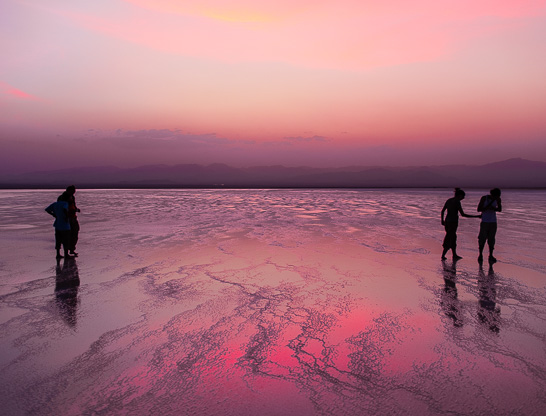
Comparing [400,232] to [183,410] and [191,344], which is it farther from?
[183,410]

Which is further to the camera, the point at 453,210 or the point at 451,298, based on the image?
the point at 453,210

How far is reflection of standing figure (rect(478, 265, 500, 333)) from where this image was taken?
16.8 ft

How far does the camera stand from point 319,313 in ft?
18.0

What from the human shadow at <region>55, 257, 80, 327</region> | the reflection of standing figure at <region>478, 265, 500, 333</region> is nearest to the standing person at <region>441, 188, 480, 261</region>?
the reflection of standing figure at <region>478, 265, 500, 333</region>

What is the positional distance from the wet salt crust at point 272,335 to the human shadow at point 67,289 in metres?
0.04

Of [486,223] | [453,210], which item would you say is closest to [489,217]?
[486,223]

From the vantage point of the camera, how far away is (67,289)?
22.1 ft

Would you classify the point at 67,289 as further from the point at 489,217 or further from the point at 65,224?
the point at 489,217

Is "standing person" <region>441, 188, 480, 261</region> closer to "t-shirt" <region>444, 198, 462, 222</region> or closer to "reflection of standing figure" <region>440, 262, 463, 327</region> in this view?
"t-shirt" <region>444, 198, 462, 222</region>

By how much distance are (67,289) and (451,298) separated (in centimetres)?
683

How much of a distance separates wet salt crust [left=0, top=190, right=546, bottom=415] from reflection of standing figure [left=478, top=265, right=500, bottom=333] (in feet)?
0.12

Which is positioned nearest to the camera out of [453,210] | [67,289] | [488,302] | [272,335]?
[272,335]

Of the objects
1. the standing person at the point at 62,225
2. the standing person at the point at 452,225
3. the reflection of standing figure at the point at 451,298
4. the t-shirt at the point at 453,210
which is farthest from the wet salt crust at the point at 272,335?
the t-shirt at the point at 453,210

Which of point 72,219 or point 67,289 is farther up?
point 72,219
